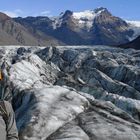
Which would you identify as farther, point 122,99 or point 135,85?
point 135,85

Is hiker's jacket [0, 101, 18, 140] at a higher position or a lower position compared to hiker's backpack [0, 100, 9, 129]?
lower

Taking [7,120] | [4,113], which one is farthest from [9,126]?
[4,113]

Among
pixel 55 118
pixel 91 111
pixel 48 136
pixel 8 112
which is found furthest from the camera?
pixel 91 111

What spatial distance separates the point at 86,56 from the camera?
79.4m

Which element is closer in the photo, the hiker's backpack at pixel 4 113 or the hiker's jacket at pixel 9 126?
the hiker's jacket at pixel 9 126

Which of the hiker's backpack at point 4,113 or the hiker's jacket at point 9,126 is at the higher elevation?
the hiker's backpack at point 4,113

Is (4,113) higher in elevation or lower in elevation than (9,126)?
higher

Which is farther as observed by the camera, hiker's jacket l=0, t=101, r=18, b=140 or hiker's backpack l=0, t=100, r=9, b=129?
hiker's backpack l=0, t=100, r=9, b=129

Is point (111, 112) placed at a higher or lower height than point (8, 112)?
lower

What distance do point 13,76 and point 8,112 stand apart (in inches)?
1130

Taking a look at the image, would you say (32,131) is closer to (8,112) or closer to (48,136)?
(48,136)

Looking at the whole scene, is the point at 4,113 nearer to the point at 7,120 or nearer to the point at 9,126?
the point at 7,120

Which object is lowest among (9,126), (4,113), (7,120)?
(9,126)

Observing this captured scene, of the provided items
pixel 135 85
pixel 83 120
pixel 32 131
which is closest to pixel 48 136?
pixel 32 131
